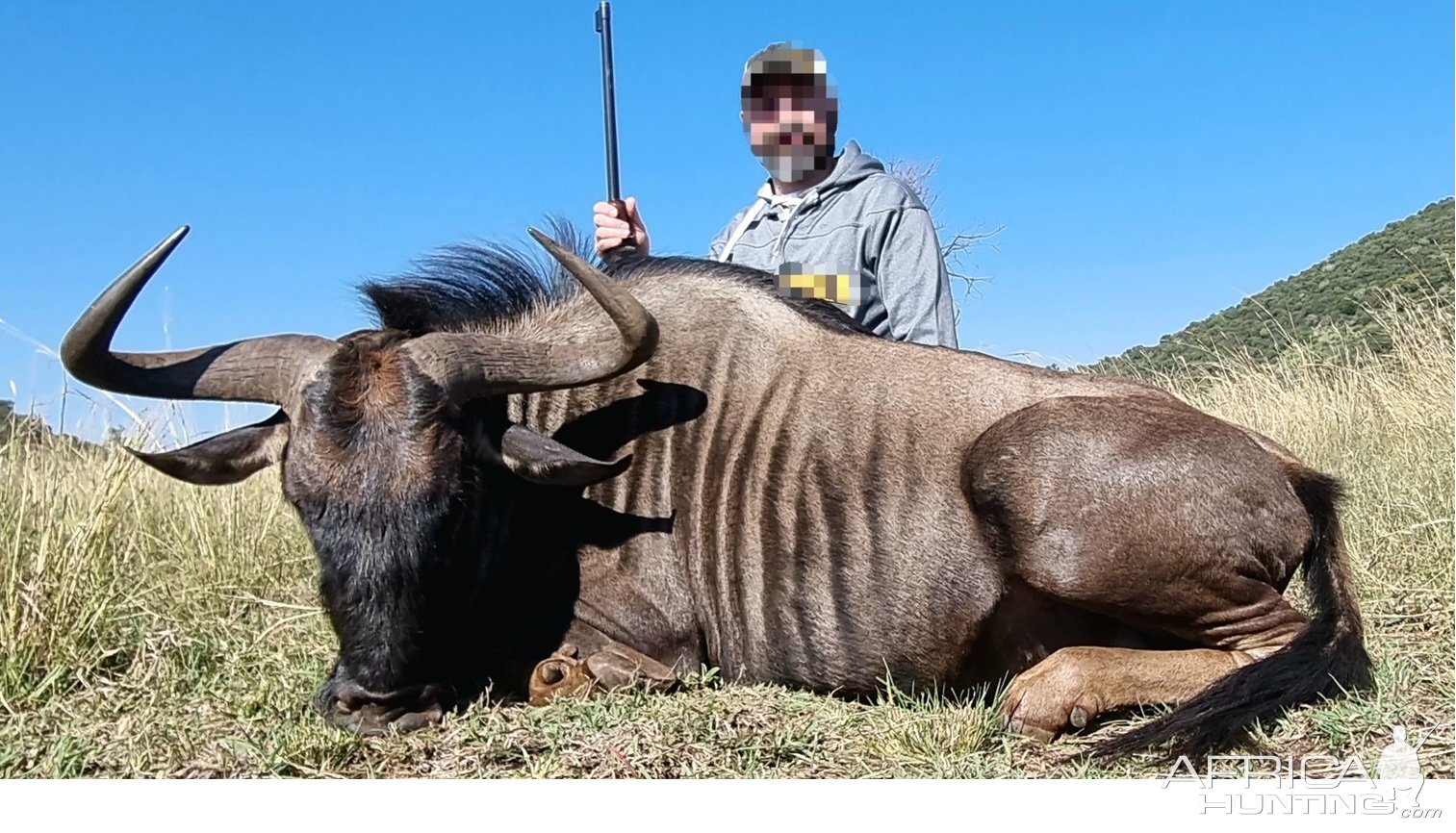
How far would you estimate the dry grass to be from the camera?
3217mm

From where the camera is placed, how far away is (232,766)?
3139 millimetres

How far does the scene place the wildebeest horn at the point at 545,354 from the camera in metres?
3.78

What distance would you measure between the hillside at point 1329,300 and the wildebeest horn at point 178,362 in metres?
13.7

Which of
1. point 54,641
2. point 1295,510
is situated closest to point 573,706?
point 54,641

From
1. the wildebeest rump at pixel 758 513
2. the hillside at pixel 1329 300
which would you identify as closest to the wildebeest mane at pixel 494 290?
the wildebeest rump at pixel 758 513

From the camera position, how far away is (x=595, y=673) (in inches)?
154

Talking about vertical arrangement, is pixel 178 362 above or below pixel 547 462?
above

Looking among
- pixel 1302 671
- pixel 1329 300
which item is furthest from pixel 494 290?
pixel 1329 300

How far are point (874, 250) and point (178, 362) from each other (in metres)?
3.12

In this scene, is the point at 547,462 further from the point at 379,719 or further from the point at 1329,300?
the point at 1329,300

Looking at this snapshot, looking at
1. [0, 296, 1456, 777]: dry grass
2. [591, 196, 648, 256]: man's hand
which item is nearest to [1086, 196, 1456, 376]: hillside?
[591, 196, 648, 256]: man's hand

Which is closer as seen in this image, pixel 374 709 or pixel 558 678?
pixel 374 709

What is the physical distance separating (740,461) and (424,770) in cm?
159

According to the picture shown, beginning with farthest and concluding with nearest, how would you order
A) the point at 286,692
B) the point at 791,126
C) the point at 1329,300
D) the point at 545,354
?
the point at 1329,300, the point at 791,126, the point at 545,354, the point at 286,692
